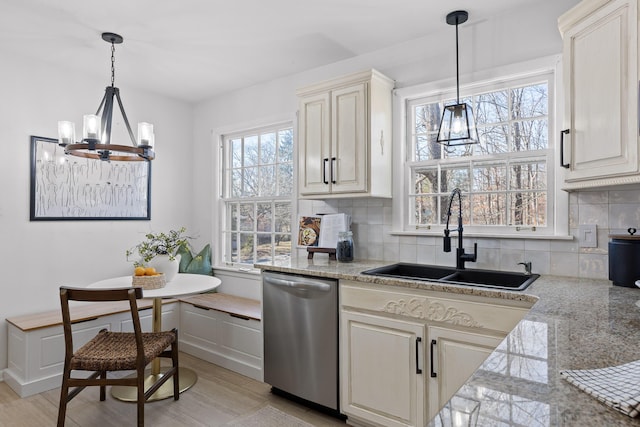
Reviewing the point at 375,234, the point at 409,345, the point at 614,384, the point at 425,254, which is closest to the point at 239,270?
the point at 375,234

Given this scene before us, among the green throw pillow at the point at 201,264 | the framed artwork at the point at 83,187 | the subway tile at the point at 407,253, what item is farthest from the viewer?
the green throw pillow at the point at 201,264

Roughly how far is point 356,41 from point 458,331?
7.16 ft

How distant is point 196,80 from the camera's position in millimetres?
3828

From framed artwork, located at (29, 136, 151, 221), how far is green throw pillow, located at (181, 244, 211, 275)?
665mm

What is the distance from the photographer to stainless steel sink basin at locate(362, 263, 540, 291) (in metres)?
2.28

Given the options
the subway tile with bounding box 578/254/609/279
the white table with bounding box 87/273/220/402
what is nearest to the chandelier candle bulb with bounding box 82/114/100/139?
the white table with bounding box 87/273/220/402

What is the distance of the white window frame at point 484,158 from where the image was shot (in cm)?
234

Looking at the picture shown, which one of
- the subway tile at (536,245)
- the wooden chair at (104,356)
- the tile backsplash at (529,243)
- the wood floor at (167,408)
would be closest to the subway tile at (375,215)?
the tile backsplash at (529,243)

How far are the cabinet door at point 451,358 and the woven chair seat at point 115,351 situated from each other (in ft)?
5.47

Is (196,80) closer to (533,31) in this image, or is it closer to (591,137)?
(533,31)

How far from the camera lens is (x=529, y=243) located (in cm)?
241

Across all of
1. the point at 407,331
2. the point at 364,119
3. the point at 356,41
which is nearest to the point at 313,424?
the point at 407,331

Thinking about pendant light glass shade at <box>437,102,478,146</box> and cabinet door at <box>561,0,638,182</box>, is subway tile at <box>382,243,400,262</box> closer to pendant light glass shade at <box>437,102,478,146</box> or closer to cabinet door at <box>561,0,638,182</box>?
pendant light glass shade at <box>437,102,478,146</box>

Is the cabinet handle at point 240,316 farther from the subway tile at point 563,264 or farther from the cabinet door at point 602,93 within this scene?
the cabinet door at point 602,93
